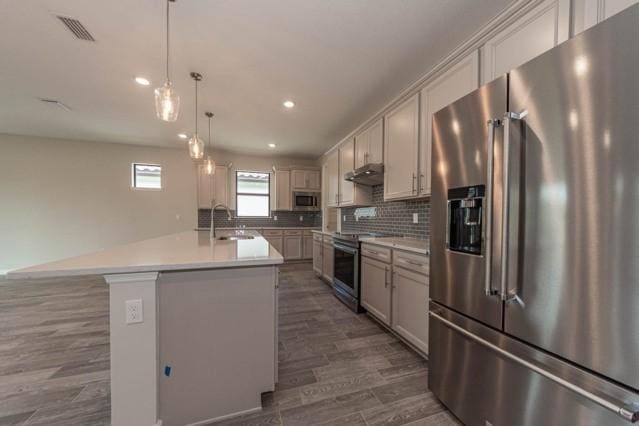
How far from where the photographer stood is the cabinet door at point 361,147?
11.7ft

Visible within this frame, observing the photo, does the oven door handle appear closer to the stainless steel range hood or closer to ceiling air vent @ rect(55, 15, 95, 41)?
the stainless steel range hood

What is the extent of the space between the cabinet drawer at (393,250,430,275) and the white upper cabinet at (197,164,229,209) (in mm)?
4700

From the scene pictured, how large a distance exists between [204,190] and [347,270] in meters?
4.16

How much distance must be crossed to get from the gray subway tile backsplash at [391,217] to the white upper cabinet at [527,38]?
1.39 meters

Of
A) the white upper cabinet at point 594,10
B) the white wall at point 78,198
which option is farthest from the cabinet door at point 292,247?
the white upper cabinet at point 594,10

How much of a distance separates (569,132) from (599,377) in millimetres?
898

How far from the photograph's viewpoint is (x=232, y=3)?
1731mm

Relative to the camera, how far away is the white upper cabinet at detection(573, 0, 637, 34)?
1147mm

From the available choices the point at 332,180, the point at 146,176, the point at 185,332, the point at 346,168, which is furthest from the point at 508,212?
the point at 146,176

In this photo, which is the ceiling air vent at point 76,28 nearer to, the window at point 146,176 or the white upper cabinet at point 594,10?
the white upper cabinet at point 594,10

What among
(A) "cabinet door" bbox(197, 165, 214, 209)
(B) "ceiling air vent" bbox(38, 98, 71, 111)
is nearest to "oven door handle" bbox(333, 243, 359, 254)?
(A) "cabinet door" bbox(197, 165, 214, 209)

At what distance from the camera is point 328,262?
420 cm

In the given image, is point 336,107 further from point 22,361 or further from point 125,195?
point 125,195

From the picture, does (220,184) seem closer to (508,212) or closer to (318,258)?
(318,258)
